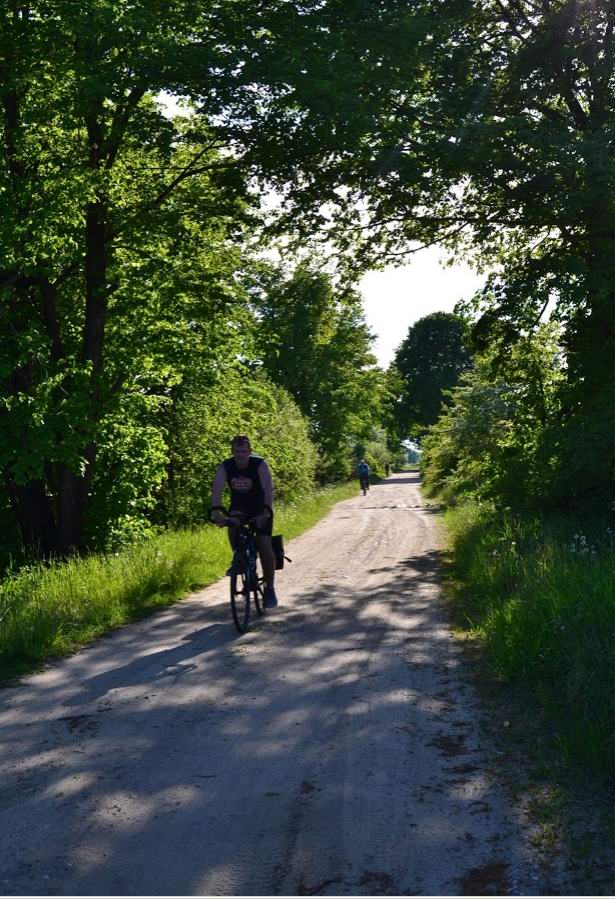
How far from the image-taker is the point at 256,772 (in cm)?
524

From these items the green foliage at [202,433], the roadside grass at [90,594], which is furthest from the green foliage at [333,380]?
the roadside grass at [90,594]

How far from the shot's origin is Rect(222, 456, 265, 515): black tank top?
33.3ft

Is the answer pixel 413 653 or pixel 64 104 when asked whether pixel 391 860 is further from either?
pixel 64 104

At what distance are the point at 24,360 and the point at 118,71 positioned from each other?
477 cm

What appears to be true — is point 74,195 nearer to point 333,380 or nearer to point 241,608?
point 241,608

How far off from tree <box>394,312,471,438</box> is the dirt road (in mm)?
78009

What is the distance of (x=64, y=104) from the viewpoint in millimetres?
Result: 13477

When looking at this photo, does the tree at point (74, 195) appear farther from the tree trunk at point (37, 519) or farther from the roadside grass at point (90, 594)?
the roadside grass at point (90, 594)

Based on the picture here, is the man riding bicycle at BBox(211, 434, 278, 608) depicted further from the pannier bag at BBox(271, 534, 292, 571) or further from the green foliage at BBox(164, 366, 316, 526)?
the green foliage at BBox(164, 366, 316, 526)

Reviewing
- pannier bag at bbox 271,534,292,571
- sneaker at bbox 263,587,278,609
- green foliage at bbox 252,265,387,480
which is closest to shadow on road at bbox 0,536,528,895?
sneaker at bbox 263,587,278,609

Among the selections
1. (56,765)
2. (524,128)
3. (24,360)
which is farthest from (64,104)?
(56,765)

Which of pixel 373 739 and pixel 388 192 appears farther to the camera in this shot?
pixel 388 192

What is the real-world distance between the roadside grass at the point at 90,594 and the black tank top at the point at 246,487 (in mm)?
1936

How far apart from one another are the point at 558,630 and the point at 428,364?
271 feet
